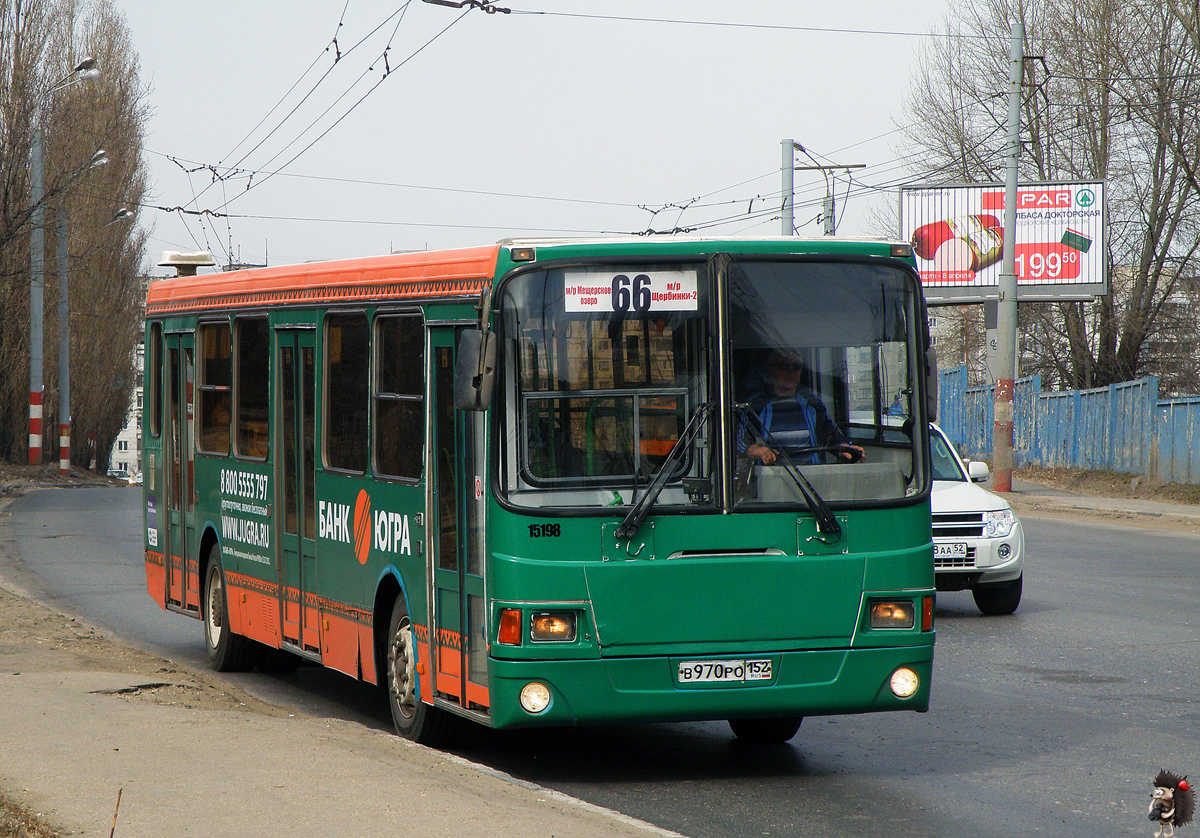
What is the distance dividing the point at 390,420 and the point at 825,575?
246 centimetres

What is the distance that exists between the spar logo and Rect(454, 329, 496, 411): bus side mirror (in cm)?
129

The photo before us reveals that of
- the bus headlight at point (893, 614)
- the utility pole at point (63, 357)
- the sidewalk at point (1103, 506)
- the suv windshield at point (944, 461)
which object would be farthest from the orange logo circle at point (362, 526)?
the utility pole at point (63, 357)

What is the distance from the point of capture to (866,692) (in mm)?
6867

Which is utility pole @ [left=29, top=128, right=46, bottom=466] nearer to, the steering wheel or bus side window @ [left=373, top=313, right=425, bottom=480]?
bus side window @ [left=373, top=313, right=425, bottom=480]

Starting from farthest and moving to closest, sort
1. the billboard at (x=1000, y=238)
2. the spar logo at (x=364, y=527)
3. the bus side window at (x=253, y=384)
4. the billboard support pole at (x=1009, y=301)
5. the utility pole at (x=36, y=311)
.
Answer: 1. the billboard at (x=1000, y=238)
2. the utility pole at (x=36, y=311)
3. the billboard support pole at (x=1009, y=301)
4. the bus side window at (x=253, y=384)
5. the spar logo at (x=364, y=527)

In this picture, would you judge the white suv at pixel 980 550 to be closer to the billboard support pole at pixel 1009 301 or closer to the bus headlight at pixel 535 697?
the bus headlight at pixel 535 697

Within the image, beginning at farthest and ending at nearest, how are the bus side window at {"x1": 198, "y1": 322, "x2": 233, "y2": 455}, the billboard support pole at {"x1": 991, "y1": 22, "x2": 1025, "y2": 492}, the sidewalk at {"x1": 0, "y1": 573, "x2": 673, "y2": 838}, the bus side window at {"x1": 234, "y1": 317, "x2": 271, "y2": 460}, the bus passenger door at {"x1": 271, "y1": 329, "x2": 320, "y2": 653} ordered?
the billboard support pole at {"x1": 991, "y1": 22, "x2": 1025, "y2": 492} < the bus side window at {"x1": 198, "y1": 322, "x2": 233, "y2": 455} < the bus side window at {"x1": 234, "y1": 317, "x2": 271, "y2": 460} < the bus passenger door at {"x1": 271, "y1": 329, "x2": 320, "y2": 653} < the sidewalk at {"x1": 0, "y1": 573, "x2": 673, "y2": 838}

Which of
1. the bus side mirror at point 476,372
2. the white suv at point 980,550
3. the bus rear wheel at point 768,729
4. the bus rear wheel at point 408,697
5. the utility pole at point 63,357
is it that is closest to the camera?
the bus side mirror at point 476,372

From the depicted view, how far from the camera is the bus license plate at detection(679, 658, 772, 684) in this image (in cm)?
670

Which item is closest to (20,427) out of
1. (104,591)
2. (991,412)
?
(991,412)

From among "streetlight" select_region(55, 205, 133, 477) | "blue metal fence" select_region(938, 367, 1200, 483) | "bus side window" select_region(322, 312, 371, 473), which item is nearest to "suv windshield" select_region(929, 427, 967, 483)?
"bus side window" select_region(322, 312, 371, 473)

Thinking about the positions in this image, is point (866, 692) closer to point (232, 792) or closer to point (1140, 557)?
point (232, 792)

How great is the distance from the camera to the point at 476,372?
658 cm

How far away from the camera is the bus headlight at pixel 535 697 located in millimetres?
6582
